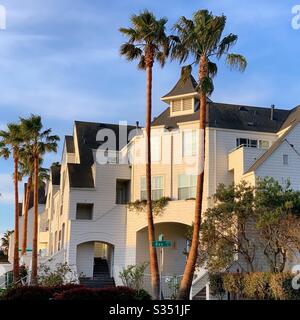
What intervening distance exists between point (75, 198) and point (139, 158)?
5203mm

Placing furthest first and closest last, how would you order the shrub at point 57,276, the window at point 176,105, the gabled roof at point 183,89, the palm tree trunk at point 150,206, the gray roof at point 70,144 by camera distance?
the gray roof at point 70,144
the window at point 176,105
the gabled roof at point 183,89
the shrub at point 57,276
the palm tree trunk at point 150,206

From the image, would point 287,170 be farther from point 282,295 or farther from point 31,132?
point 31,132

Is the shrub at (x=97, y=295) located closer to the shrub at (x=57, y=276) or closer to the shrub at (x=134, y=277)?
the shrub at (x=134, y=277)

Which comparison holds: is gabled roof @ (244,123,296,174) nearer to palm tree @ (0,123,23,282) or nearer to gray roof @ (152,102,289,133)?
gray roof @ (152,102,289,133)

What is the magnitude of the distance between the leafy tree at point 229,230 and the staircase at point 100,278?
9.74 meters

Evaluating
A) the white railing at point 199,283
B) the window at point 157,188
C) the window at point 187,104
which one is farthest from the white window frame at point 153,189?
the white railing at point 199,283

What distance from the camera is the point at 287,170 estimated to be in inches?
1267

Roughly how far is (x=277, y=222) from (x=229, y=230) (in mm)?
2976

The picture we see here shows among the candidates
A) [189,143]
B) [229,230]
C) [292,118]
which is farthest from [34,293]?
[292,118]

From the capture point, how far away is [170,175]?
3541cm

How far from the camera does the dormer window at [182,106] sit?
36781 mm

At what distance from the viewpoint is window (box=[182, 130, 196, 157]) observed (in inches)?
1378

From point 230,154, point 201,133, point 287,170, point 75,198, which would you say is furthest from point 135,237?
point 201,133

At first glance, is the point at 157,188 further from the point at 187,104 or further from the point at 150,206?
the point at 150,206
